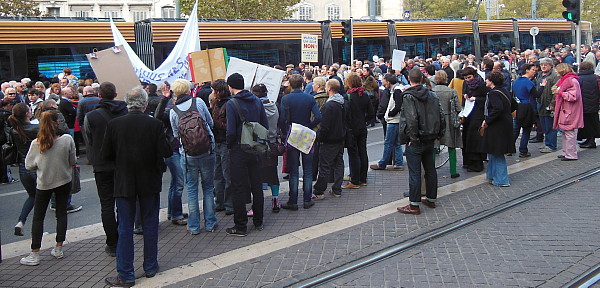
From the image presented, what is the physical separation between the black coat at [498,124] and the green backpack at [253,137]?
3.72 m

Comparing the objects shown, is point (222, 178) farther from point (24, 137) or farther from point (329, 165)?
point (24, 137)

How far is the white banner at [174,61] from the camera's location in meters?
11.0

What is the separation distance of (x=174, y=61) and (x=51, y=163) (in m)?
5.53

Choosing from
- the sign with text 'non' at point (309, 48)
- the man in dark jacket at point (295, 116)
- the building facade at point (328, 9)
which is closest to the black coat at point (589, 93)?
the man in dark jacket at point (295, 116)

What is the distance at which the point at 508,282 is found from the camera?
5086 millimetres

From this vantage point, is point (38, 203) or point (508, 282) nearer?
point (508, 282)

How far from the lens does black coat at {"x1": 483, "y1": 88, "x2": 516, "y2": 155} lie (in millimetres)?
8367

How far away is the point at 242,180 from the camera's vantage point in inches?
255

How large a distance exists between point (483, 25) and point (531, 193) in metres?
22.3

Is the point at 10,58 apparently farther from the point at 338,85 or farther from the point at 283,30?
the point at 338,85

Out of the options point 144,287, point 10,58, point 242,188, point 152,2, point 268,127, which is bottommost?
point 144,287

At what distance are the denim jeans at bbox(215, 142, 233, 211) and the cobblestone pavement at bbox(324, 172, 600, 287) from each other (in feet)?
8.17

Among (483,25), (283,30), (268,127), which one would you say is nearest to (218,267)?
(268,127)

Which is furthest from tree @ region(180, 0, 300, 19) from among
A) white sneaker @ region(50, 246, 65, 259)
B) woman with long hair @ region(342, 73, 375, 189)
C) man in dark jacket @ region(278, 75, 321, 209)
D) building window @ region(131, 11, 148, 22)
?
white sneaker @ region(50, 246, 65, 259)
